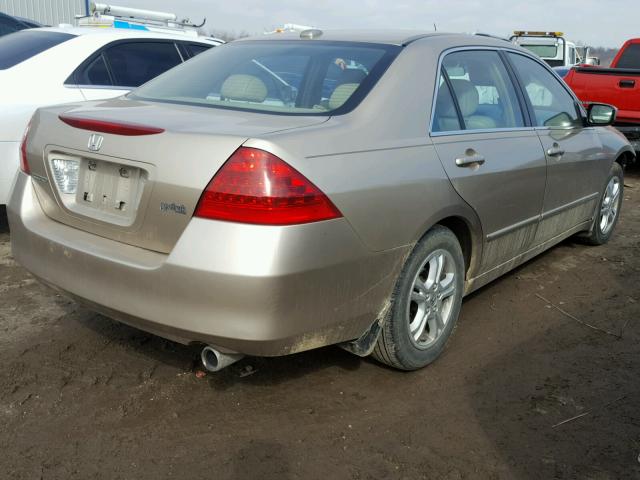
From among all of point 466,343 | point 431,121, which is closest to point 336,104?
point 431,121

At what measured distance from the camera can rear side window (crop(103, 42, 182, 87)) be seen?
222 inches

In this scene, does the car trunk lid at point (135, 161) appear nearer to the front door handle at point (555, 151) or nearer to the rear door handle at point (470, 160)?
the rear door handle at point (470, 160)

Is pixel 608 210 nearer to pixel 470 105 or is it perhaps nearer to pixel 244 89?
pixel 470 105

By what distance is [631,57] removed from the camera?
11.4 m

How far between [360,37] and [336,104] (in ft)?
2.46

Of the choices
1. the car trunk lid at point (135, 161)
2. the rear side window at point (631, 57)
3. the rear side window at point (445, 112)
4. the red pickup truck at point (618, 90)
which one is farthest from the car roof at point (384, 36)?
the rear side window at point (631, 57)

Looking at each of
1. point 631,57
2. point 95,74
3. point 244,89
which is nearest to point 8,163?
point 95,74

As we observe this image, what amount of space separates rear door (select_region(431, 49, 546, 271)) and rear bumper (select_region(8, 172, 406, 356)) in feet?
2.28

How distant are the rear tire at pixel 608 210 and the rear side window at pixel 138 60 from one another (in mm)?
4099

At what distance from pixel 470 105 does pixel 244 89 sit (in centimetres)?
119

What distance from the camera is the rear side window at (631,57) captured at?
11.3 meters

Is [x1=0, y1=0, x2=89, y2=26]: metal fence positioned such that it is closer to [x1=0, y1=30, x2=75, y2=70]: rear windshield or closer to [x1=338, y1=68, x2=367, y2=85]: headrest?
[x1=0, y1=30, x2=75, y2=70]: rear windshield

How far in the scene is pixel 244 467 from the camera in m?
2.44

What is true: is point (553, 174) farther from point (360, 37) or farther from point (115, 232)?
point (115, 232)
